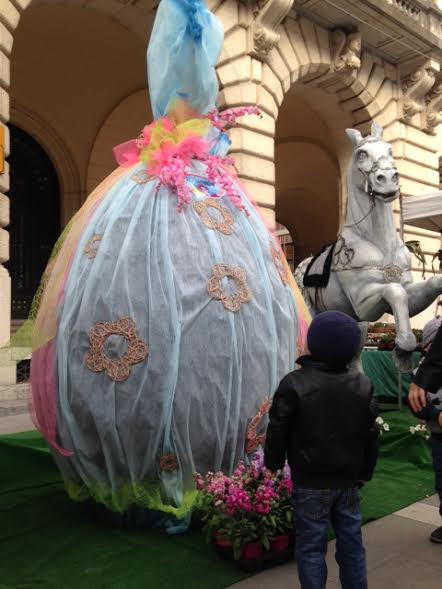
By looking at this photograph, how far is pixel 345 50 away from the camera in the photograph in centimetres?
1162

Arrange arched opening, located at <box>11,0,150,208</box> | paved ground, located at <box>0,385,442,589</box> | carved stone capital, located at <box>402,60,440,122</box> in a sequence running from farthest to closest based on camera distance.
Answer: carved stone capital, located at <box>402,60,440,122</box> < arched opening, located at <box>11,0,150,208</box> < paved ground, located at <box>0,385,442,589</box>

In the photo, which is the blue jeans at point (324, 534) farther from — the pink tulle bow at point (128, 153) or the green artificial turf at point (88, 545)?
the pink tulle bow at point (128, 153)

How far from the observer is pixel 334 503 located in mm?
2229

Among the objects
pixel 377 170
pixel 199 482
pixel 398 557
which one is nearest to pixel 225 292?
pixel 199 482

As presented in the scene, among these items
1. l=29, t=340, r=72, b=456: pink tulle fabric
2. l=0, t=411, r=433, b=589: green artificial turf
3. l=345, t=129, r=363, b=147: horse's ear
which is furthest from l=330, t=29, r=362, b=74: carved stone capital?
l=29, t=340, r=72, b=456: pink tulle fabric

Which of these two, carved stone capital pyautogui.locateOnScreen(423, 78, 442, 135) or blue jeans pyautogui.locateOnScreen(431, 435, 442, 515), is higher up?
carved stone capital pyautogui.locateOnScreen(423, 78, 442, 135)

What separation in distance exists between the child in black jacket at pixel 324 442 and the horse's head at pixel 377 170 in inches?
103

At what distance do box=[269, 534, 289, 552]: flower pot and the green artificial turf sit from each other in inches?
7.5

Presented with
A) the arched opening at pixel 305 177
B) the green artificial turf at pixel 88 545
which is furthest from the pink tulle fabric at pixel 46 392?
the arched opening at pixel 305 177

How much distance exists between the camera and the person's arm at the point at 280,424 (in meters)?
2.16

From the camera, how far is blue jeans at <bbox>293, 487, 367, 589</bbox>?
2.16m

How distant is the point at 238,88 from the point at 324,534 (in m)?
8.89

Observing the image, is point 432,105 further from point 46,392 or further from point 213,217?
point 46,392

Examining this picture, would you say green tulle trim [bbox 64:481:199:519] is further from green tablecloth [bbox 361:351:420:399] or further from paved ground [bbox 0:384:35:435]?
green tablecloth [bbox 361:351:420:399]
